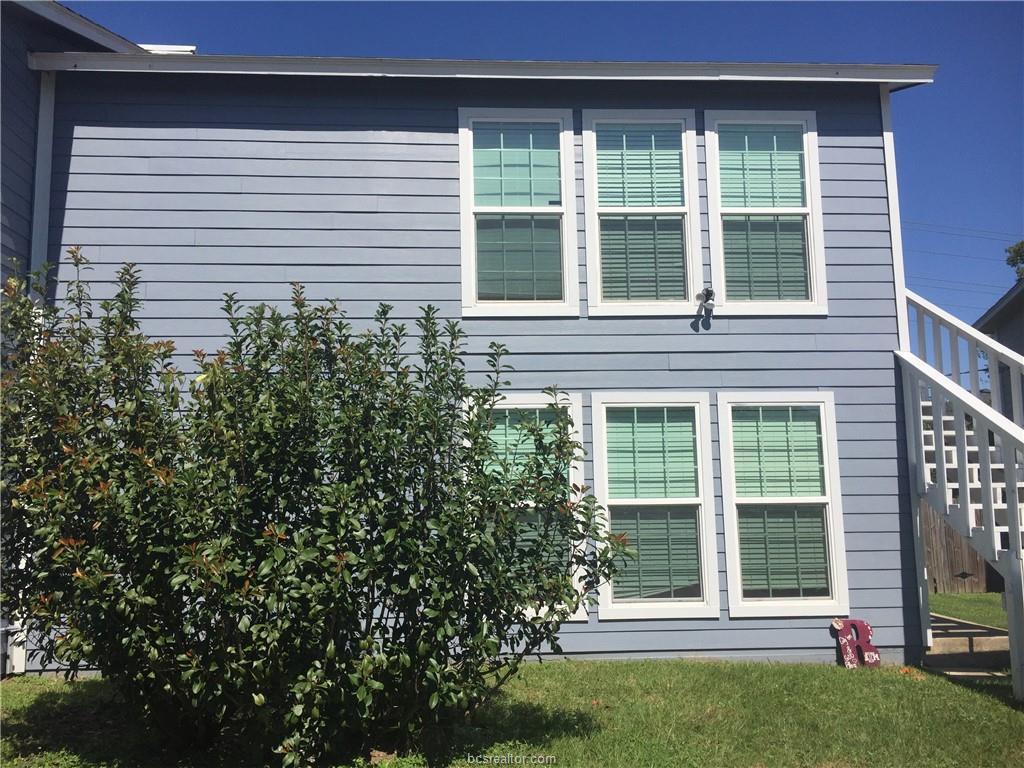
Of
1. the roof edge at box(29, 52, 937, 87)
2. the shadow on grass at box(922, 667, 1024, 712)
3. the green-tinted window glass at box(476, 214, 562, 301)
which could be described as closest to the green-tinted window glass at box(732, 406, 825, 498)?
the shadow on grass at box(922, 667, 1024, 712)

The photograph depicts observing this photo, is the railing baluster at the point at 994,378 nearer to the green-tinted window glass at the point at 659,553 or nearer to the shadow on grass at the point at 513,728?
the green-tinted window glass at the point at 659,553

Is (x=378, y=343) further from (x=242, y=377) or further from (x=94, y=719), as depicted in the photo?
(x=94, y=719)

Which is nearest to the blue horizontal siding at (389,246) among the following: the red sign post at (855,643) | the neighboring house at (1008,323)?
the red sign post at (855,643)

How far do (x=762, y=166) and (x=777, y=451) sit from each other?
2.52 meters

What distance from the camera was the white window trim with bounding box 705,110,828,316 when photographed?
25.5 ft

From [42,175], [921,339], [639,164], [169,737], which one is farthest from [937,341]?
[42,175]

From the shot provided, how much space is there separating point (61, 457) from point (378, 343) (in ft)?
6.04

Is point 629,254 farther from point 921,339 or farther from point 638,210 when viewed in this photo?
point 921,339

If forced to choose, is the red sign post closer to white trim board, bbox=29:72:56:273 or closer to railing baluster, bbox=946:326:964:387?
railing baluster, bbox=946:326:964:387

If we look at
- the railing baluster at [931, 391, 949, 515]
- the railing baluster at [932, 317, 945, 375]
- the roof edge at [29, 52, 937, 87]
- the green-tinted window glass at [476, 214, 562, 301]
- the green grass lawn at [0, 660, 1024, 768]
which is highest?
the roof edge at [29, 52, 937, 87]

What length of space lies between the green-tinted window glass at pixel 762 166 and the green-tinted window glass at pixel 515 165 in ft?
4.97

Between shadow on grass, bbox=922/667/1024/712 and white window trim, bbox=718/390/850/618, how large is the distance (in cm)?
91

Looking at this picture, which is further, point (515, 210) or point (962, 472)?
point (515, 210)

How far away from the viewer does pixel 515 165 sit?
7.85m
